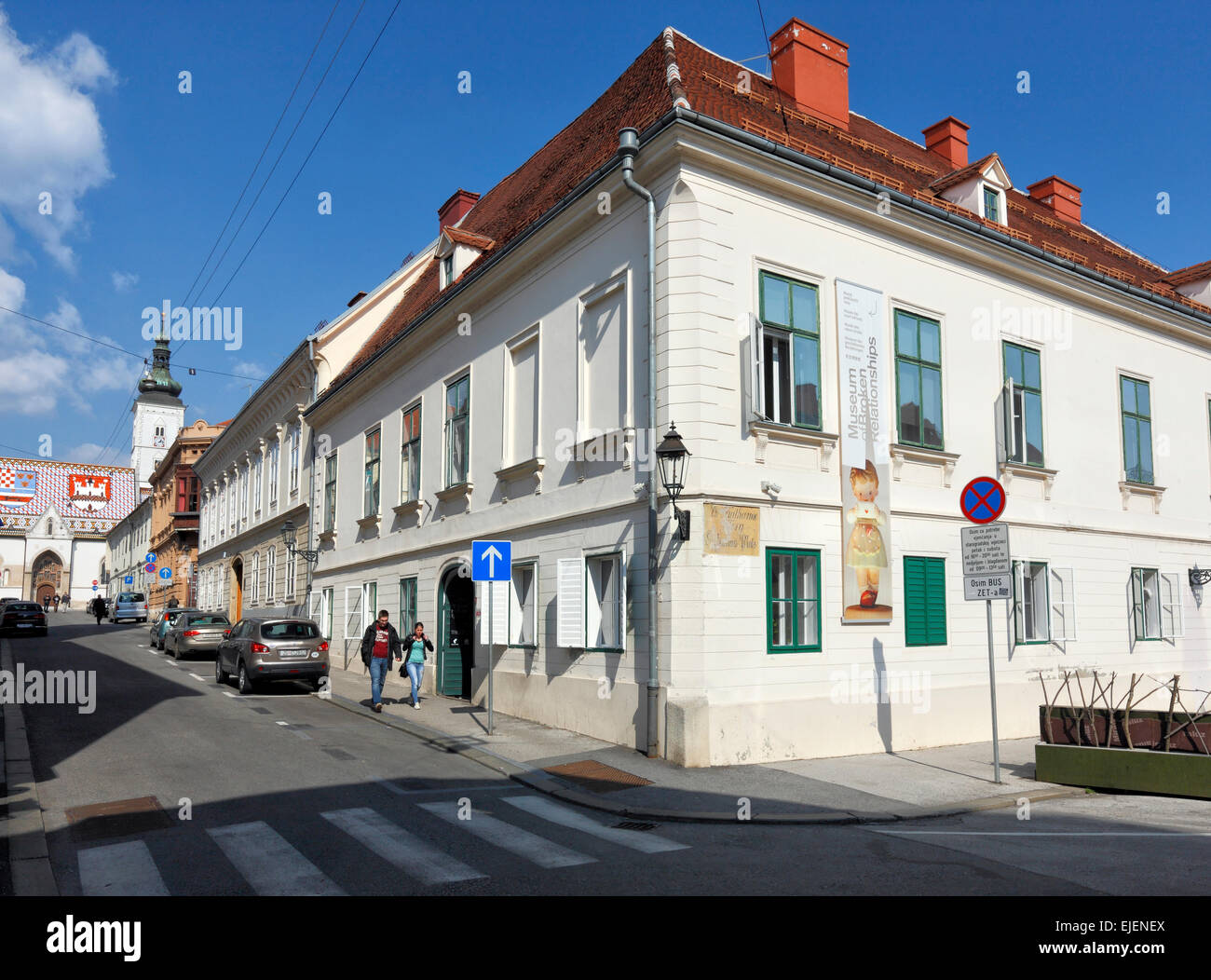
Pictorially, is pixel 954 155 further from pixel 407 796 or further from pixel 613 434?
pixel 407 796

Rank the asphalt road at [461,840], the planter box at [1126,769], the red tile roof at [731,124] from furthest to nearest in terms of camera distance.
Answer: the red tile roof at [731,124], the planter box at [1126,769], the asphalt road at [461,840]

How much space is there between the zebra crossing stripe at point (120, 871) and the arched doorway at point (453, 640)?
11435mm

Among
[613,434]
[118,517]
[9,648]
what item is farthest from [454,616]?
[118,517]

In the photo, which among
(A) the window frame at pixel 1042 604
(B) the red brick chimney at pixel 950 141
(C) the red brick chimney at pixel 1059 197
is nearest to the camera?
(A) the window frame at pixel 1042 604

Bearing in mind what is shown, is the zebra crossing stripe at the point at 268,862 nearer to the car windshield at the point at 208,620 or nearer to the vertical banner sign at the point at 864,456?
the vertical banner sign at the point at 864,456

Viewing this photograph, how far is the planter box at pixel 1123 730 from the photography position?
10674 millimetres

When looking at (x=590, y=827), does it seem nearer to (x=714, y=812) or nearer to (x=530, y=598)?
(x=714, y=812)

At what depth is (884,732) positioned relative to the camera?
1387cm

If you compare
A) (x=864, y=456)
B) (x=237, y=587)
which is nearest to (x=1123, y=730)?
(x=864, y=456)

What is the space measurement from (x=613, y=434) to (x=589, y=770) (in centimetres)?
485

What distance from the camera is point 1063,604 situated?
17078mm

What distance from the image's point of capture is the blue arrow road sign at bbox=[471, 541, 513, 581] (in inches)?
557

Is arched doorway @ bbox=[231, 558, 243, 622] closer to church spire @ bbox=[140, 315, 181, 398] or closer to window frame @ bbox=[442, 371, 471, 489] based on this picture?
window frame @ bbox=[442, 371, 471, 489]

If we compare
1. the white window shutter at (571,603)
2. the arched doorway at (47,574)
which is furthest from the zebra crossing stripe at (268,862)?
the arched doorway at (47,574)
